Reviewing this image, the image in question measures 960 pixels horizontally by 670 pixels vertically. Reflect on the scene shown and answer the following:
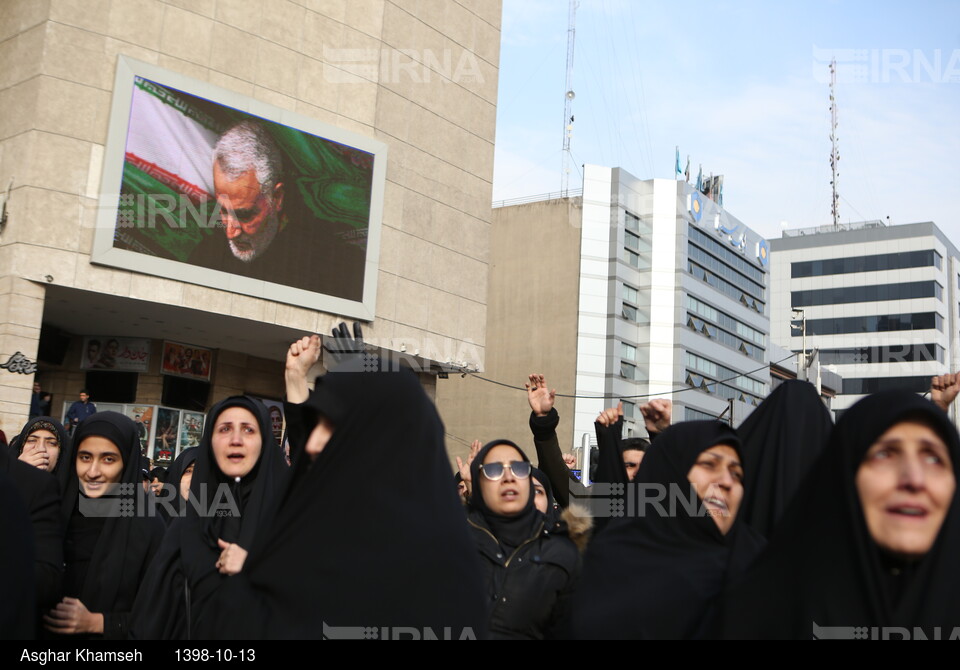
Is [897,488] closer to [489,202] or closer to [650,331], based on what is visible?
[489,202]

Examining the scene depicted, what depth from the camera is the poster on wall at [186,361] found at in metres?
22.3

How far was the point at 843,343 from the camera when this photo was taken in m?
68.6

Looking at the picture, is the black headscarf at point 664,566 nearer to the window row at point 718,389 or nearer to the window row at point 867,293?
the window row at point 718,389

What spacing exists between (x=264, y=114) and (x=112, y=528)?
704 inches

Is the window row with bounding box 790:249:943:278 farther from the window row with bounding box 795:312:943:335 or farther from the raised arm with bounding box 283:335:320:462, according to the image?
the raised arm with bounding box 283:335:320:462

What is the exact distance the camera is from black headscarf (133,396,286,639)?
3.59 m

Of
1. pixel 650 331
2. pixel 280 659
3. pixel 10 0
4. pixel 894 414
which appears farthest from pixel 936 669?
pixel 650 331

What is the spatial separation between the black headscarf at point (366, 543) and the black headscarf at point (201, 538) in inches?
39.8

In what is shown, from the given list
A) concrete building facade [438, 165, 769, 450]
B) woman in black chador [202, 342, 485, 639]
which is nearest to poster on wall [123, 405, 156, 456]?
woman in black chador [202, 342, 485, 639]

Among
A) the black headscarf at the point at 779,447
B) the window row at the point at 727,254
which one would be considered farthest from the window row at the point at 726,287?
the black headscarf at the point at 779,447

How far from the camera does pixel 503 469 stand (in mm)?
4277

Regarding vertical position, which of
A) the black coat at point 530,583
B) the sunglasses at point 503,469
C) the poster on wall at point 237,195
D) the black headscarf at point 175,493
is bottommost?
the black coat at point 530,583

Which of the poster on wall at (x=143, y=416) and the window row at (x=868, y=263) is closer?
the poster on wall at (x=143, y=416)

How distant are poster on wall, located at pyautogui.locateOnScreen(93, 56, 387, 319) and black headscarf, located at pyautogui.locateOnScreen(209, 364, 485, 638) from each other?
17.2 metres
